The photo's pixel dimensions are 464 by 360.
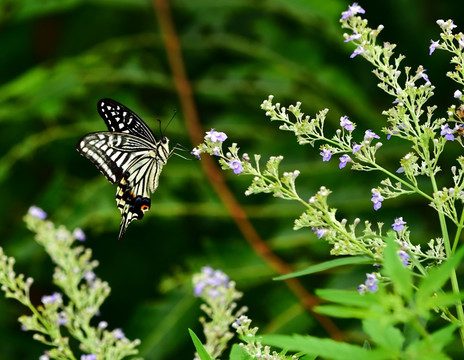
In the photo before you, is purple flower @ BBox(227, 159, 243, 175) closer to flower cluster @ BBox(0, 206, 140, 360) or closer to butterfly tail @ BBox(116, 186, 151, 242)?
flower cluster @ BBox(0, 206, 140, 360)

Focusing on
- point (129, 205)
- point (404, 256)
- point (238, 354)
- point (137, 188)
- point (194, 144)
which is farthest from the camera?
point (194, 144)

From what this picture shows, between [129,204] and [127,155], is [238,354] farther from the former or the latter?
[127,155]

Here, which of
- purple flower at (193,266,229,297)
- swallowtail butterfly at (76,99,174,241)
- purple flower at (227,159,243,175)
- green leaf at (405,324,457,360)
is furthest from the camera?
swallowtail butterfly at (76,99,174,241)

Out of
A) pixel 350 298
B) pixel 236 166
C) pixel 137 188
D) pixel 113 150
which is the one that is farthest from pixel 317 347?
pixel 113 150

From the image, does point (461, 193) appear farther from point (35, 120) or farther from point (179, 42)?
point (35, 120)

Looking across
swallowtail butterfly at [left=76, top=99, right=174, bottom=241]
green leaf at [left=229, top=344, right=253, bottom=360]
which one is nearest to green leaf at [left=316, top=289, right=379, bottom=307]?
green leaf at [left=229, top=344, right=253, bottom=360]

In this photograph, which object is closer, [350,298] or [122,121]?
[350,298]

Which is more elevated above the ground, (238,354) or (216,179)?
(216,179)

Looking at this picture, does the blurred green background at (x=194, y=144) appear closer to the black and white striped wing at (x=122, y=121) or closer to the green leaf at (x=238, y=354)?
the black and white striped wing at (x=122, y=121)
